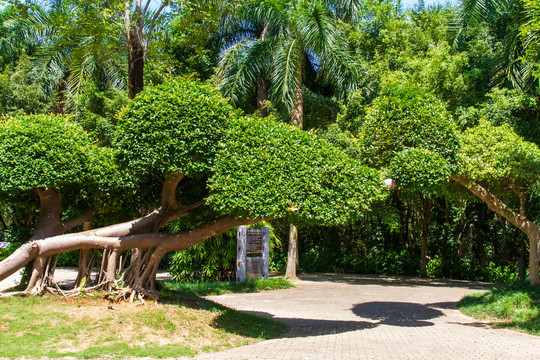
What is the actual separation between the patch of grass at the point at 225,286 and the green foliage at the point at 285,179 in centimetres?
628

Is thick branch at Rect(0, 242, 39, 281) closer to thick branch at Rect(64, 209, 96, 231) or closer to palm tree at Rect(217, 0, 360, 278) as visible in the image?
thick branch at Rect(64, 209, 96, 231)

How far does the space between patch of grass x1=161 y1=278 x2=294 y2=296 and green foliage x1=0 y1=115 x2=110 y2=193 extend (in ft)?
17.1

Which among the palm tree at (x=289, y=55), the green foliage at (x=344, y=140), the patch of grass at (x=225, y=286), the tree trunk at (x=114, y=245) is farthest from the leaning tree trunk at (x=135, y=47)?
the green foliage at (x=344, y=140)

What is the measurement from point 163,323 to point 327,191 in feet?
11.4

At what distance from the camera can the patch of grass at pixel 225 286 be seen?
13094 millimetres

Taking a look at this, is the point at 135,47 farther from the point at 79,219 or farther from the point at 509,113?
the point at 509,113

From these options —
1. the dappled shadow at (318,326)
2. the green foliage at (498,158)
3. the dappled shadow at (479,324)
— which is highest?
the green foliage at (498,158)

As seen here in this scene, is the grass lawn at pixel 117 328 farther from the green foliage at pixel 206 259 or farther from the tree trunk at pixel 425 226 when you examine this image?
the tree trunk at pixel 425 226

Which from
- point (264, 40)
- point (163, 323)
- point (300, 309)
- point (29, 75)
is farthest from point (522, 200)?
point (29, 75)

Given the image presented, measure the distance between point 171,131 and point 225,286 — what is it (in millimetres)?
7866

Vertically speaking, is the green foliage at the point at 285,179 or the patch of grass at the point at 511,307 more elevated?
the green foliage at the point at 285,179

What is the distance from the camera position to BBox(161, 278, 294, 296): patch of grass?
1309 centimetres

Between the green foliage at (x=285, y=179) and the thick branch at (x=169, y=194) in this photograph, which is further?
the thick branch at (x=169, y=194)

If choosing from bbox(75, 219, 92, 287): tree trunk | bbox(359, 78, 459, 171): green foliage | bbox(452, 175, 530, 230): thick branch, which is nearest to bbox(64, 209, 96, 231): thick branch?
bbox(75, 219, 92, 287): tree trunk
